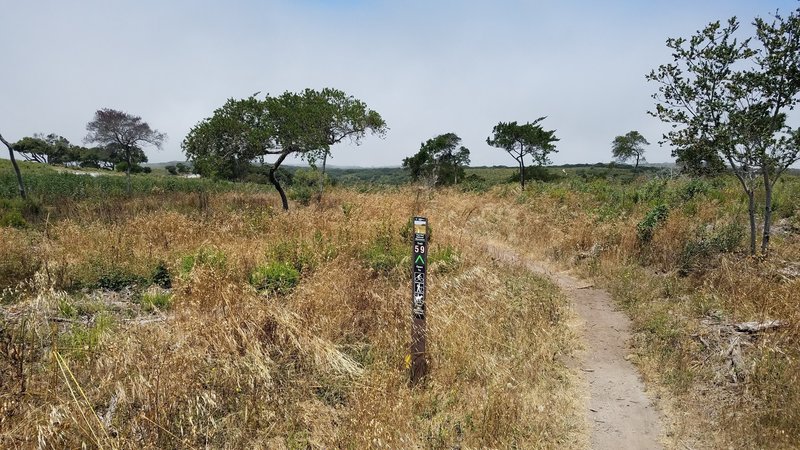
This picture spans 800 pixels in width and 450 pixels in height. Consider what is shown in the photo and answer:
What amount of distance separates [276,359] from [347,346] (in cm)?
79

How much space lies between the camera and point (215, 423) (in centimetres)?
302

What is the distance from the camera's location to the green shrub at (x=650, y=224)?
28.8 feet

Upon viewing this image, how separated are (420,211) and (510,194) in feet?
22.2

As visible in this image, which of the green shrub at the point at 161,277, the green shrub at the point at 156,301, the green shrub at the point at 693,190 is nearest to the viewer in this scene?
the green shrub at the point at 156,301

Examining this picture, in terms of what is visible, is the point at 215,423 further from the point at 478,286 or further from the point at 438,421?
the point at 478,286

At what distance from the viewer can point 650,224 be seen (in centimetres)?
887

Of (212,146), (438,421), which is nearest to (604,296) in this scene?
(438,421)

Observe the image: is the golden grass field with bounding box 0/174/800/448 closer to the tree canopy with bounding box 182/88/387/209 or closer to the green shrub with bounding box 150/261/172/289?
the green shrub with bounding box 150/261/172/289

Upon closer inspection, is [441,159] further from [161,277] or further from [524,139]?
[161,277]

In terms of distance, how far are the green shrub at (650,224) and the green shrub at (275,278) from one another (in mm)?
7399

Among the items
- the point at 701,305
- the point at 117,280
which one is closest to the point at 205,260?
the point at 117,280

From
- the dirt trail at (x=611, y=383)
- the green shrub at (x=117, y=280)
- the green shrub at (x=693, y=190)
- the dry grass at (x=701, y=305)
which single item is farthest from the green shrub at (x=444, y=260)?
the green shrub at (x=693, y=190)

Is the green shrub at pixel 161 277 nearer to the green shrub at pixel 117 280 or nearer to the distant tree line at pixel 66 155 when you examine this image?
the green shrub at pixel 117 280

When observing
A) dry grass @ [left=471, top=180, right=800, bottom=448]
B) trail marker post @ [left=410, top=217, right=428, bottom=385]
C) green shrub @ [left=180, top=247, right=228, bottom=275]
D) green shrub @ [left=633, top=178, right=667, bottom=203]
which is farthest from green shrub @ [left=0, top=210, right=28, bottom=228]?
green shrub @ [left=633, top=178, right=667, bottom=203]
